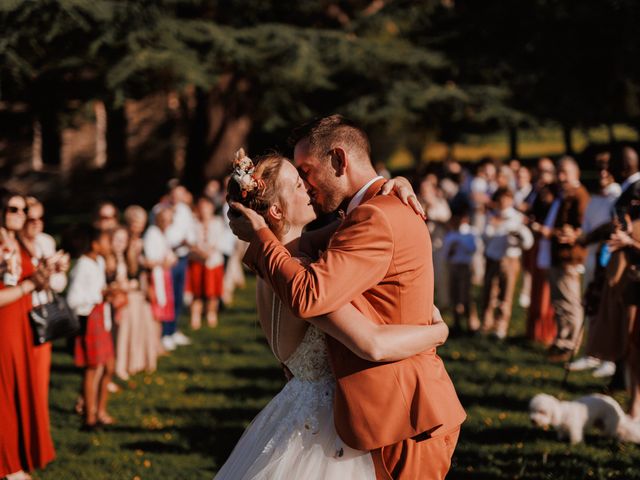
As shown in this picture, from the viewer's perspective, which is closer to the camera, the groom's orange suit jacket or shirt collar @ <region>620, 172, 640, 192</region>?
the groom's orange suit jacket

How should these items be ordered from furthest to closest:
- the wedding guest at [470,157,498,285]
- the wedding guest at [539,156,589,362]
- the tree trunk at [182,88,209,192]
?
the tree trunk at [182,88,209,192]
the wedding guest at [470,157,498,285]
the wedding guest at [539,156,589,362]

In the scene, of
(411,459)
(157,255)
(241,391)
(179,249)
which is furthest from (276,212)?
(179,249)

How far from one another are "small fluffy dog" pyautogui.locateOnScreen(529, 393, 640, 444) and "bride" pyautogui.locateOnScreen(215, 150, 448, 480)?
11.8ft

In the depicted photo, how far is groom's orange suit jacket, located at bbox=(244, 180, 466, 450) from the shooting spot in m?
2.95

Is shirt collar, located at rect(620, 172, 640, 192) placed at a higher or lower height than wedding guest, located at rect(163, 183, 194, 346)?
higher

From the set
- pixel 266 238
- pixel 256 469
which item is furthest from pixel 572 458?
pixel 266 238

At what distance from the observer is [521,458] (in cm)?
640

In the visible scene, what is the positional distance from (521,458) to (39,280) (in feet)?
12.6

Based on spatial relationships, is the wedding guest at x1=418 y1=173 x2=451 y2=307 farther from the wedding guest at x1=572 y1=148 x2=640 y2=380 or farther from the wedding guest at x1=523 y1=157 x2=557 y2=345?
the wedding guest at x1=572 y1=148 x2=640 y2=380

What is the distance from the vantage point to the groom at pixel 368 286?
2.97 metres

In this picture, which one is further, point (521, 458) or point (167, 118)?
point (167, 118)

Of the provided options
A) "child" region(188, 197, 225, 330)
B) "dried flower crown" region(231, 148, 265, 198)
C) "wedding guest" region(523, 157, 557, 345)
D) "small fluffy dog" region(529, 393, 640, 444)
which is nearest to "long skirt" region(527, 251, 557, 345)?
"wedding guest" region(523, 157, 557, 345)

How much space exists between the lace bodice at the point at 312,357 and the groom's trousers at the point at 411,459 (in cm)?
42

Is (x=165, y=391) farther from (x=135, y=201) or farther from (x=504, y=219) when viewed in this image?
(x=135, y=201)
